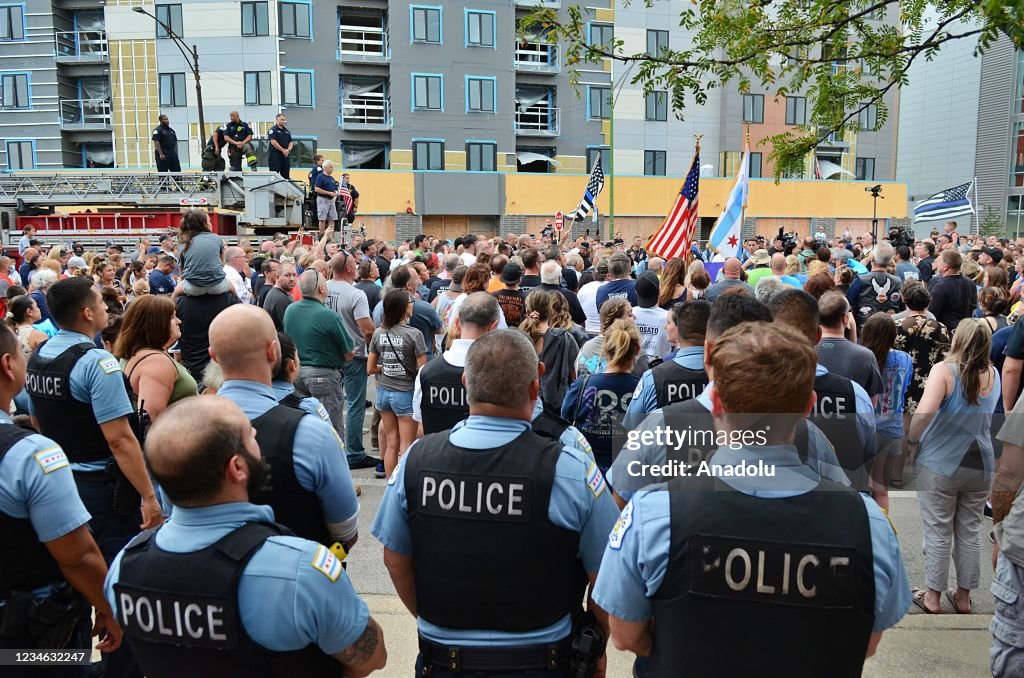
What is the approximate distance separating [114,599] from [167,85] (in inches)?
1603

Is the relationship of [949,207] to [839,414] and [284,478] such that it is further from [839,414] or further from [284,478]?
[284,478]

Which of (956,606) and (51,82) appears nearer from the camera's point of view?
(956,606)

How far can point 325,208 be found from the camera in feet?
63.0

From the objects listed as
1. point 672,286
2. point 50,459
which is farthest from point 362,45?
point 50,459

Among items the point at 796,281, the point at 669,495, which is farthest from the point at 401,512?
the point at 796,281

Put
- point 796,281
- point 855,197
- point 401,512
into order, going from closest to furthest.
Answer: point 401,512 → point 796,281 → point 855,197

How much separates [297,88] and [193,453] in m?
40.6

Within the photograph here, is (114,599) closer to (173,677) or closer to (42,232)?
(173,677)

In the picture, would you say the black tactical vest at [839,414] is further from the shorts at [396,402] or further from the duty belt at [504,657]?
the shorts at [396,402]

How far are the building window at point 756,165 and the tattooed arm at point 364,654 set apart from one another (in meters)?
47.3

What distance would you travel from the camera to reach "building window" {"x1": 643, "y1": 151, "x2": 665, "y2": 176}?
4506cm

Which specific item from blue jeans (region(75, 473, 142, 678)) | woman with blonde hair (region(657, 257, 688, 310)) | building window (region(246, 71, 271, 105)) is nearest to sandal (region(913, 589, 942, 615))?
woman with blonde hair (region(657, 257, 688, 310))

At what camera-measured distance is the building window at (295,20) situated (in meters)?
38.8

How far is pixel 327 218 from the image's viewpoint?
19234mm
